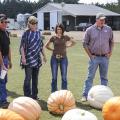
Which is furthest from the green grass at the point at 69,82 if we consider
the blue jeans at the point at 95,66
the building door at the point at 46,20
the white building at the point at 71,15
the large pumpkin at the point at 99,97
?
the building door at the point at 46,20

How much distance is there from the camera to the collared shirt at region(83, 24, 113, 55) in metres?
10.5

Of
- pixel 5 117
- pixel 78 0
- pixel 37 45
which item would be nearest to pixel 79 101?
pixel 37 45

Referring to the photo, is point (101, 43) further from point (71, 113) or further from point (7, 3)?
point (7, 3)

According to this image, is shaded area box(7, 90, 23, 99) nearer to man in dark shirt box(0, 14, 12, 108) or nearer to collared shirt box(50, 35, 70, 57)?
man in dark shirt box(0, 14, 12, 108)

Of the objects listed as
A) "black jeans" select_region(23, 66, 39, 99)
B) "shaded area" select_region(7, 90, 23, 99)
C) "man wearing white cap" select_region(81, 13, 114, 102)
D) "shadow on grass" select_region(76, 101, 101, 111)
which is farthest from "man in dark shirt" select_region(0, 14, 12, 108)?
"man wearing white cap" select_region(81, 13, 114, 102)

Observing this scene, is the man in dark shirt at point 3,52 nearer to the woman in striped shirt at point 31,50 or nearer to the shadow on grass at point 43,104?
the woman in striped shirt at point 31,50

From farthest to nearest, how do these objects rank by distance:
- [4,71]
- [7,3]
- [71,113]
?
[7,3] < [4,71] < [71,113]

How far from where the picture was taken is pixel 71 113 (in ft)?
24.6

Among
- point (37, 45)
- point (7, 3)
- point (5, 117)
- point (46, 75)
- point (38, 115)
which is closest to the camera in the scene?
point (5, 117)

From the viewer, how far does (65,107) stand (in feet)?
30.0

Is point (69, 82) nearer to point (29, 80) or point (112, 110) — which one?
point (29, 80)

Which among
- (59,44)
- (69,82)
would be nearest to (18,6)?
(69,82)

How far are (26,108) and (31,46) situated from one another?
232 cm

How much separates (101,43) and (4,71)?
2445 millimetres
